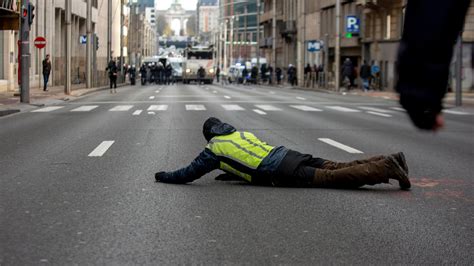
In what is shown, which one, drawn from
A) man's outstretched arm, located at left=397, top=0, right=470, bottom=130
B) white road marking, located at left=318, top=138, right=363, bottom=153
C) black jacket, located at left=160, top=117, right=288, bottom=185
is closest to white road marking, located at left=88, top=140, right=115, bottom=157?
white road marking, located at left=318, top=138, right=363, bottom=153

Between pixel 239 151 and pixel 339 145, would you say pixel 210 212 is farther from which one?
pixel 339 145

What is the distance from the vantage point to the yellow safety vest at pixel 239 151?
8.37 metres

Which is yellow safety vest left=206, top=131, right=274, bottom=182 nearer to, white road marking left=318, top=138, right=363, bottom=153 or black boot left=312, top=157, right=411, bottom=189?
black boot left=312, top=157, right=411, bottom=189

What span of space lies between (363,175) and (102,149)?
228 inches

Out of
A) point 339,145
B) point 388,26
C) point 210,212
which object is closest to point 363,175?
point 210,212

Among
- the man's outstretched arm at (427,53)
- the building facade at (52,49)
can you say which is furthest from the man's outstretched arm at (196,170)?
the building facade at (52,49)

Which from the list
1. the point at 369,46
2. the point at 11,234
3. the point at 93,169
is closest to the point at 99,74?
the point at 369,46

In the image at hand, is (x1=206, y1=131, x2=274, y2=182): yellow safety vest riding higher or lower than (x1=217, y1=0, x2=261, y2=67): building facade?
lower

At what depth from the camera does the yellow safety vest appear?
329 inches

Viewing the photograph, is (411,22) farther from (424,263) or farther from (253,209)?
(253,209)

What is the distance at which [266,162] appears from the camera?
27.5ft

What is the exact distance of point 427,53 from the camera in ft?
6.95

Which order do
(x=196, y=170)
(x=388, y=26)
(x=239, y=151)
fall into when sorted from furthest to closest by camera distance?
(x=388, y=26) → (x=196, y=170) → (x=239, y=151)

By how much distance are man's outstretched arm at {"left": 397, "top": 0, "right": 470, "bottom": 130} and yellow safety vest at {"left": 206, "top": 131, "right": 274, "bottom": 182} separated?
6.19 meters
